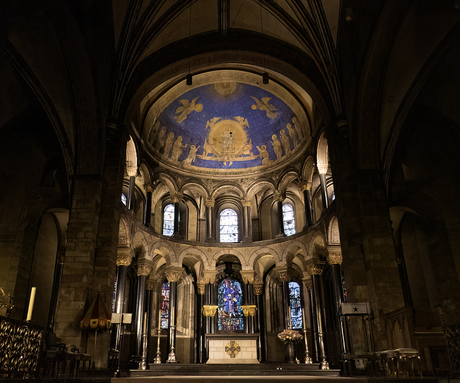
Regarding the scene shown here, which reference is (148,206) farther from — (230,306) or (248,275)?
(230,306)

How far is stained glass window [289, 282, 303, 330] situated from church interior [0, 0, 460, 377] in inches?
2.6

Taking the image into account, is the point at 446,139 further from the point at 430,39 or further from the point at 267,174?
the point at 267,174

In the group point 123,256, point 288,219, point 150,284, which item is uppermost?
point 288,219

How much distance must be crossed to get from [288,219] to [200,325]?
7510 millimetres

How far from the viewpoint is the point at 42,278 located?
17094 millimetres

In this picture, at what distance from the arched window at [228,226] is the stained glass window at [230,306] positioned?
255 centimetres

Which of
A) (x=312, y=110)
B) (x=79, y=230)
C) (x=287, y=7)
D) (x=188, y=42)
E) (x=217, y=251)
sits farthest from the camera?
(x=217, y=251)

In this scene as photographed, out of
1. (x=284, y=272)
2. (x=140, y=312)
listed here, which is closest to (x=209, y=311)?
(x=140, y=312)

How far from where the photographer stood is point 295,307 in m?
22.8

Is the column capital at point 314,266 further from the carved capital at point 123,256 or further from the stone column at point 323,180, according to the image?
the carved capital at point 123,256

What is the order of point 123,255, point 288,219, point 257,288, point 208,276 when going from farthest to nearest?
point 288,219 < point 257,288 < point 208,276 < point 123,255

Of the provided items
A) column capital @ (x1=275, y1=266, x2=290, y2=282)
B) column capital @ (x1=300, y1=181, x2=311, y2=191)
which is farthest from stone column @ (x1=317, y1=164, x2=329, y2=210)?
column capital @ (x1=275, y1=266, x2=290, y2=282)

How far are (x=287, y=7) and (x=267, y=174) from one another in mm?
9253

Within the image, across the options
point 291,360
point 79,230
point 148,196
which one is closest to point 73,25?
point 79,230
